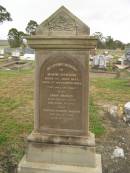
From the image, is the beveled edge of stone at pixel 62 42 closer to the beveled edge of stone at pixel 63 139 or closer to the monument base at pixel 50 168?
the beveled edge of stone at pixel 63 139

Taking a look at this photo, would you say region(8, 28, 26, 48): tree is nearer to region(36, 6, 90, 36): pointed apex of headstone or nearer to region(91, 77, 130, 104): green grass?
region(91, 77, 130, 104): green grass

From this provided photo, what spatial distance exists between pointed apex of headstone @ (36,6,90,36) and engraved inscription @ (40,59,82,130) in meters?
0.45

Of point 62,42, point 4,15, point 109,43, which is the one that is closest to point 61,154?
point 62,42

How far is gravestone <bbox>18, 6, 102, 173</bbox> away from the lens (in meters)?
4.51

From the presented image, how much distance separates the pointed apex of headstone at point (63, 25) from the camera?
4.45m

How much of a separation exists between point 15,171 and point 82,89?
5.94 feet

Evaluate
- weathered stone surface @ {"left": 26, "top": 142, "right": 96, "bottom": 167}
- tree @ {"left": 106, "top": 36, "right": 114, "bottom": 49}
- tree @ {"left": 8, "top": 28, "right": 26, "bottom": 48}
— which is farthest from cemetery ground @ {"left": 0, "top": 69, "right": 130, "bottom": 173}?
tree @ {"left": 106, "top": 36, "right": 114, "bottom": 49}

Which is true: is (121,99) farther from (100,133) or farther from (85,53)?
(85,53)

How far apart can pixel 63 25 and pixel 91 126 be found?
362 cm

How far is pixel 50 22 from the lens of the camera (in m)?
4.54

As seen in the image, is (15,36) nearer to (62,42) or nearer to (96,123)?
(96,123)

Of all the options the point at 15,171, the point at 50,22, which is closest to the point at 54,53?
the point at 50,22

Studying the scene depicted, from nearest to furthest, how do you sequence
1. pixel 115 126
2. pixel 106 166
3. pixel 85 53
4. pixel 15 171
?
pixel 85 53
pixel 15 171
pixel 106 166
pixel 115 126

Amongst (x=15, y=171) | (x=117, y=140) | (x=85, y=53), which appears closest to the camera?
(x=85, y=53)
